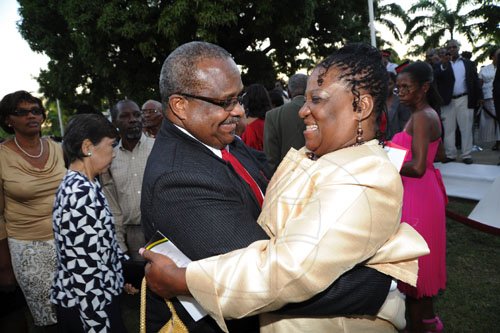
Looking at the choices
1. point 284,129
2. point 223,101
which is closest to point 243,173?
point 223,101

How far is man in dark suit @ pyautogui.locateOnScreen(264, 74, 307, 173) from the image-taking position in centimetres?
496

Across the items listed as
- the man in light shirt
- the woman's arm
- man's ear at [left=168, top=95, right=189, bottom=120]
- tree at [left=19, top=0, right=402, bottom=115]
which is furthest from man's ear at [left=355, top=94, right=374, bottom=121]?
tree at [left=19, top=0, right=402, bottom=115]

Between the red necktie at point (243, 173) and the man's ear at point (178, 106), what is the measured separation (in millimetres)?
282

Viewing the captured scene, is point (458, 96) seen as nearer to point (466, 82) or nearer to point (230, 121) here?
point (466, 82)

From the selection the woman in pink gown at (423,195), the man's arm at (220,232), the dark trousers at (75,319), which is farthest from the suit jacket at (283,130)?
the man's arm at (220,232)

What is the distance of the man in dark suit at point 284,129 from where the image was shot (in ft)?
16.3

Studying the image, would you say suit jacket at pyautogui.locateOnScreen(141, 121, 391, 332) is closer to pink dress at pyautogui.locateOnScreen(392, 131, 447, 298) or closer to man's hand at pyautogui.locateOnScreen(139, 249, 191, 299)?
man's hand at pyautogui.locateOnScreen(139, 249, 191, 299)

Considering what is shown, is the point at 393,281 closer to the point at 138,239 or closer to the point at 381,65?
the point at 381,65

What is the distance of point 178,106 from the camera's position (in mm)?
1854

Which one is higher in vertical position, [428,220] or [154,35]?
[154,35]

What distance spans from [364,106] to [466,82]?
9.03m

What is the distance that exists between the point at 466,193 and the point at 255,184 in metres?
6.58

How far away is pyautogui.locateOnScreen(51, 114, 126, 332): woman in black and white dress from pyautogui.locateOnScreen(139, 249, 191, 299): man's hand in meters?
1.27

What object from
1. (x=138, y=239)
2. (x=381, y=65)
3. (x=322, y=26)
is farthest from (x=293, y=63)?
(x=381, y=65)
